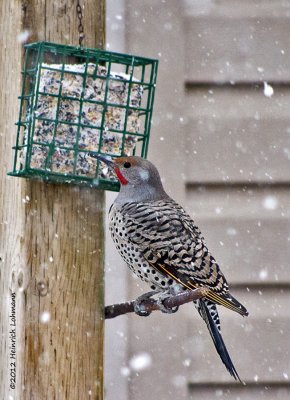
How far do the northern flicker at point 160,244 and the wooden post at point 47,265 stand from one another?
0.30 m

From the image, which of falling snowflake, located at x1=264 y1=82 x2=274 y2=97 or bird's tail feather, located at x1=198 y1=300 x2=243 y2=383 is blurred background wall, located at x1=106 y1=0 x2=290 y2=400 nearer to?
falling snowflake, located at x1=264 y1=82 x2=274 y2=97

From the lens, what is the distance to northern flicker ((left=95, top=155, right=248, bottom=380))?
12.4 ft

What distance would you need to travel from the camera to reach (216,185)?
5.12 metres

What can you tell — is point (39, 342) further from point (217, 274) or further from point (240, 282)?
point (240, 282)

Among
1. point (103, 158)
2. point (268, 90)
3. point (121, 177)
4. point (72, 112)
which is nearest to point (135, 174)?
point (121, 177)

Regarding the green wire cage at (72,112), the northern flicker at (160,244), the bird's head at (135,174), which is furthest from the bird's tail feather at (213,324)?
the green wire cage at (72,112)

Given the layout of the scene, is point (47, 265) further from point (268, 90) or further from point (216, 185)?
point (268, 90)

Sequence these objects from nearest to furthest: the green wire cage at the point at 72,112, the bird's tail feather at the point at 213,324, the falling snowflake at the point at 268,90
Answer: the green wire cage at the point at 72,112
the bird's tail feather at the point at 213,324
the falling snowflake at the point at 268,90

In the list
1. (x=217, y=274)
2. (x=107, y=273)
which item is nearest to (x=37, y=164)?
(x=217, y=274)

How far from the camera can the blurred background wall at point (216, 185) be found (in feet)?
16.6

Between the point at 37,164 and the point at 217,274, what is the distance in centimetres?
85

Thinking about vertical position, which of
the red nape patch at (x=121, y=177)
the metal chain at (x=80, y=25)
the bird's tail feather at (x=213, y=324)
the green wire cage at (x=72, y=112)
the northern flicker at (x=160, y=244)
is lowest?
the bird's tail feather at (x=213, y=324)

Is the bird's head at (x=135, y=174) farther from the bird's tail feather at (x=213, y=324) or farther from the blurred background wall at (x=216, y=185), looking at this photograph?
the blurred background wall at (x=216, y=185)

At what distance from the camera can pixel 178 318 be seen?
5.05m
